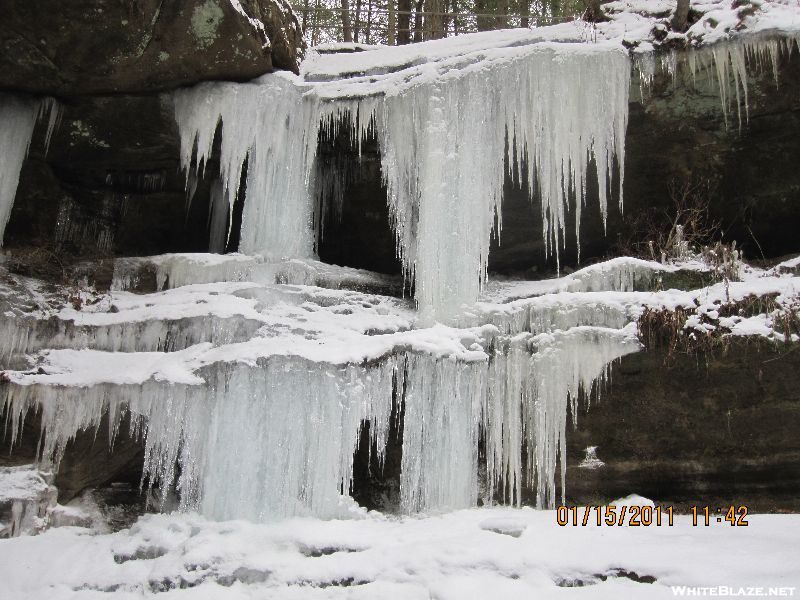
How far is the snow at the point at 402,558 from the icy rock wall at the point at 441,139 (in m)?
2.15

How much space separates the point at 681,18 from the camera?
6.36 meters

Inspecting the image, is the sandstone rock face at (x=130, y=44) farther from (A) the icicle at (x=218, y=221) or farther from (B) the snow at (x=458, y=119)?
(A) the icicle at (x=218, y=221)

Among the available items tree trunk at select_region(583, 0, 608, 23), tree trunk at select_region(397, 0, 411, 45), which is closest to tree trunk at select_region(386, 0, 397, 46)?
tree trunk at select_region(397, 0, 411, 45)

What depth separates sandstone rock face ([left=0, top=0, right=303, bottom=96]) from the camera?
6.25 metres

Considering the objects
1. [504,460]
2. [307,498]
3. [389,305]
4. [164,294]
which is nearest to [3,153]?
[164,294]

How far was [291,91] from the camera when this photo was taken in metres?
7.29

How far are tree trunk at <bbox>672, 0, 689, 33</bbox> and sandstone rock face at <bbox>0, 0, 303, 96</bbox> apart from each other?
13.4 feet

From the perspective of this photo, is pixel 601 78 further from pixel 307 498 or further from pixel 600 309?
pixel 307 498

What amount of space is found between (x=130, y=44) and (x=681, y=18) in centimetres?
531

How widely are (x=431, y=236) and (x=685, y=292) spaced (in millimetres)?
2447

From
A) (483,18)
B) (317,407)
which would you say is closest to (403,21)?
(483,18)

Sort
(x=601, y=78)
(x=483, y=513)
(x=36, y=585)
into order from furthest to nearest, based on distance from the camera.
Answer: (x=601, y=78)
(x=483, y=513)
(x=36, y=585)

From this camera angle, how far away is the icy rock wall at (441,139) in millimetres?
6570

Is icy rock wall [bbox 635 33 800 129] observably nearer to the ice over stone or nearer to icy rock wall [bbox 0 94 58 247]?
the ice over stone
